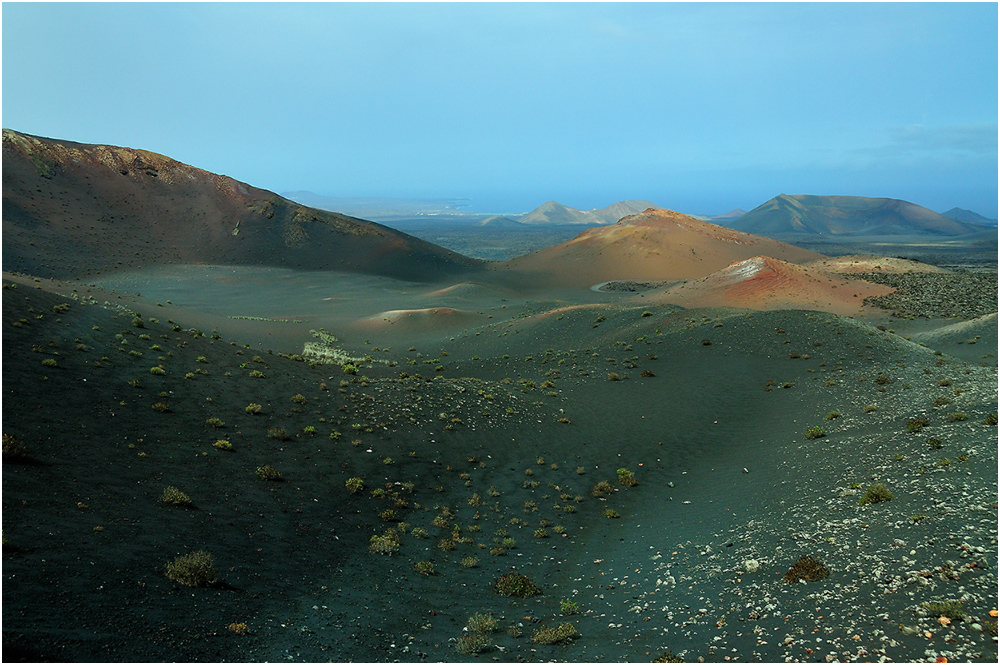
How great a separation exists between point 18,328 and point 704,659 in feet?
80.9

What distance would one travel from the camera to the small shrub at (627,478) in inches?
806

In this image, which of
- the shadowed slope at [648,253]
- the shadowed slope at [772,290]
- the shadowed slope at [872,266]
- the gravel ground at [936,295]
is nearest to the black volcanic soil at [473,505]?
the shadowed slope at [772,290]

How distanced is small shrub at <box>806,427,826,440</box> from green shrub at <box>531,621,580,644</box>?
1511cm

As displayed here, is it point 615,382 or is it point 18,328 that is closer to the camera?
point 18,328

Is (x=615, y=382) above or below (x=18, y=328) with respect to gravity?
below

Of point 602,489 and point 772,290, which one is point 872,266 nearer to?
point 772,290

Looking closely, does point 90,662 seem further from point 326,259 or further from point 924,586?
point 326,259

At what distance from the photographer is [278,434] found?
1923 cm

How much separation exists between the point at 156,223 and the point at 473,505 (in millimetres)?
103407

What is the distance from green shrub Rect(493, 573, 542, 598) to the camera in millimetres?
13320

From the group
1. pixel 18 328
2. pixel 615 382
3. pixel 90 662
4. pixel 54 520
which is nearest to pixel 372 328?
pixel 615 382

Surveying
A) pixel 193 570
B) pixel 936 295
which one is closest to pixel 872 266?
pixel 936 295

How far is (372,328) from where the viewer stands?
5522 cm

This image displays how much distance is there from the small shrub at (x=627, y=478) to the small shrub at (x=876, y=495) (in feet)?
24.9
